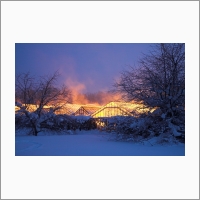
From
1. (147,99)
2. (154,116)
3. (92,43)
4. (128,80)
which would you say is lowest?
(154,116)

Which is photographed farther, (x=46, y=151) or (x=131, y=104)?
(x=131, y=104)

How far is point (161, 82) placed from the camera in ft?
24.8

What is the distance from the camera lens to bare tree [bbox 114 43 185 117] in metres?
7.34

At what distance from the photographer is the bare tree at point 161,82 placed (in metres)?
7.34

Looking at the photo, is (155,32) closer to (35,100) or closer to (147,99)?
(147,99)

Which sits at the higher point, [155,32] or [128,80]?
[155,32]

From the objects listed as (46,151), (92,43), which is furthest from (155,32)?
(46,151)

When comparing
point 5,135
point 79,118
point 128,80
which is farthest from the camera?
point 79,118

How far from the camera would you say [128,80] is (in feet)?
25.9

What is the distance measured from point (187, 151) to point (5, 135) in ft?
12.6

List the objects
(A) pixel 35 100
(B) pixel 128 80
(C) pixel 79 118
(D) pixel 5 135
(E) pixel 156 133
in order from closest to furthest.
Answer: (D) pixel 5 135 → (E) pixel 156 133 → (B) pixel 128 80 → (A) pixel 35 100 → (C) pixel 79 118

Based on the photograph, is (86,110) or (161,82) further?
(86,110)

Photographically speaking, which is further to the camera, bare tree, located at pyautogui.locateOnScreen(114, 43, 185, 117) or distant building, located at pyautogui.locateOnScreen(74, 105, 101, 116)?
distant building, located at pyautogui.locateOnScreen(74, 105, 101, 116)

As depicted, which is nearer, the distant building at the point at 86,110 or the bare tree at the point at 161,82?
the bare tree at the point at 161,82
